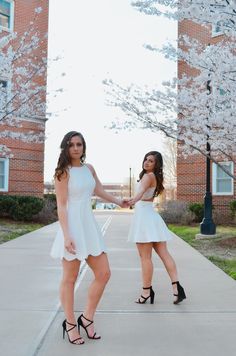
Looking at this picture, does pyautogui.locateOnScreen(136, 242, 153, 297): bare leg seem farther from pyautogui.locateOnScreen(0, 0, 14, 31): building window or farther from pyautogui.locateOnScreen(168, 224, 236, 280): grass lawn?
pyautogui.locateOnScreen(0, 0, 14, 31): building window

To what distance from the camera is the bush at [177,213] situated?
1900 cm

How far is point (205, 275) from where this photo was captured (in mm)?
7469

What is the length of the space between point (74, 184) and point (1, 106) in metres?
9.52

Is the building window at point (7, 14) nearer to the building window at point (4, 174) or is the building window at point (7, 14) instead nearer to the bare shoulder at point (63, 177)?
the building window at point (4, 174)

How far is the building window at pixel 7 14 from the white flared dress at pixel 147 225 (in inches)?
720

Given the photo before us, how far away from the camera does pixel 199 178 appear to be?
69.4 ft

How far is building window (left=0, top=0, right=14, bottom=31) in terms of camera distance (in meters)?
21.5

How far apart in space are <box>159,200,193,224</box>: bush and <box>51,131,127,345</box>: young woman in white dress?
15.2 m

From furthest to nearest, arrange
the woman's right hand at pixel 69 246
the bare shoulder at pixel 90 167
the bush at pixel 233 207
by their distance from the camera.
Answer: the bush at pixel 233 207 < the bare shoulder at pixel 90 167 < the woman's right hand at pixel 69 246

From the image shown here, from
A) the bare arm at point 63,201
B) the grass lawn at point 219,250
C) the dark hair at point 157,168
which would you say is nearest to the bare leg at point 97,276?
the bare arm at point 63,201

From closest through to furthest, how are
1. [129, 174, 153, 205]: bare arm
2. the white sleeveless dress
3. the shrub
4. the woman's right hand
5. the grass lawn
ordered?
the woman's right hand → the white sleeveless dress → [129, 174, 153, 205]: bare arm → the grass lawn → the shrub

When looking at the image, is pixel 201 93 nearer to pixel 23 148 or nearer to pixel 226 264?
pixel 226 264

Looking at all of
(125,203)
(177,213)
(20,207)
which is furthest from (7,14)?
(125,203)

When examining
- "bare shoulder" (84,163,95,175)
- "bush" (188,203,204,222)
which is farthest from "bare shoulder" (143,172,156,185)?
"bush" (188,203,204,222)
